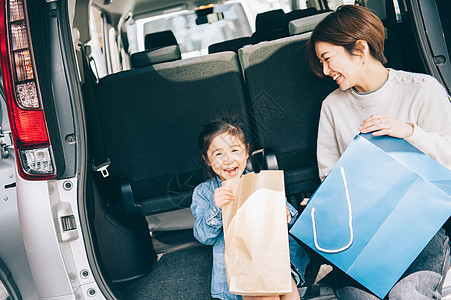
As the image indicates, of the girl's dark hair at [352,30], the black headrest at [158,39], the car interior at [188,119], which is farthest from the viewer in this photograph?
the black headrest at [158,39]

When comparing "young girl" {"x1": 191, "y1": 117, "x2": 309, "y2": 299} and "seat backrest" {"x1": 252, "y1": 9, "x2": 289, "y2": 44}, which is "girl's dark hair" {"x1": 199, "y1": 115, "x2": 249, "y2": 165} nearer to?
"young girl" {"x1": 191, "y1": 117, "x2": 309, "y2": 299}

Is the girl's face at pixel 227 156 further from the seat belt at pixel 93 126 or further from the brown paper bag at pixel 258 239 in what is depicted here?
the seat belt at pixel 93 126

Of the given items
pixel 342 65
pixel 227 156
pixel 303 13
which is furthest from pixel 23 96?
pixel 303 13

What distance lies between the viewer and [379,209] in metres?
1.18

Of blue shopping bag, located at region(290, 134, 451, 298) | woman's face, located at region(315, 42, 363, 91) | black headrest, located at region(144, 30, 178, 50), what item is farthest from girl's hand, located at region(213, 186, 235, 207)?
black headrest, located at region(144, 30, 178, 50)

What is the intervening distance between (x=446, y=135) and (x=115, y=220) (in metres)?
1.35

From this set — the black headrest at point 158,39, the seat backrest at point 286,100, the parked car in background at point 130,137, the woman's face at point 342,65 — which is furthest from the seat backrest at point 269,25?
the woman's face at point 342,65

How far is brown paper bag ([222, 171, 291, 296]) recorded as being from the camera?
1171mm

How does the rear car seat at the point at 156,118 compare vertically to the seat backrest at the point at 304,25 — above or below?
below

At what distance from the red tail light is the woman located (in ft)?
3.41

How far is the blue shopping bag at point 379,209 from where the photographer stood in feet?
3.75

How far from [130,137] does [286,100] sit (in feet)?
2.54

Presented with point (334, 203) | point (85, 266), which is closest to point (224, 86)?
point (334, 203)

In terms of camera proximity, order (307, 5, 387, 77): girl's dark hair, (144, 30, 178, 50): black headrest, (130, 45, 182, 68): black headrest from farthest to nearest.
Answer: (144, 30, 178, 50): black headrest → (130, 45, 182, 68): black headrest → (307, 5, 387, 77): girl's dark hair
